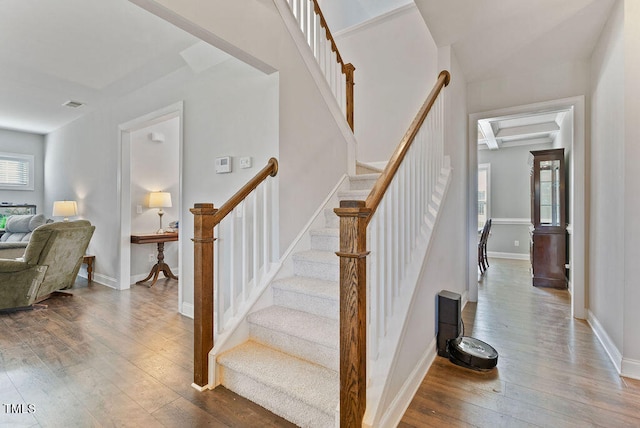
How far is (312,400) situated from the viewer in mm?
1568

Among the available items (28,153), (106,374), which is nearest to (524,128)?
(106,374)

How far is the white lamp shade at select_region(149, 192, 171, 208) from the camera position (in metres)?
4.74

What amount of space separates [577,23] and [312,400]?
11.8 feet

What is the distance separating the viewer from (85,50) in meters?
3.14

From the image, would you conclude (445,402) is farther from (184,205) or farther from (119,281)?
(119,281)

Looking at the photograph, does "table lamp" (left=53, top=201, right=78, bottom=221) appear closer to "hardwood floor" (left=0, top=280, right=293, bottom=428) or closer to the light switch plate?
"hardwood floor" (left=0, top=280, right=293, bottom=428)

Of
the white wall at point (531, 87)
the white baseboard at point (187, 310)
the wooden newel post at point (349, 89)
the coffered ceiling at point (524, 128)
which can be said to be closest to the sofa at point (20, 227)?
the white baseboard at point (187, 310)

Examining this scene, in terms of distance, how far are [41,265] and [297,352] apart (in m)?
3.43

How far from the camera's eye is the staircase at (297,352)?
1.62 metres

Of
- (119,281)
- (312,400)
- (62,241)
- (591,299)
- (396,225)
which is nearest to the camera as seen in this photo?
(312,400)

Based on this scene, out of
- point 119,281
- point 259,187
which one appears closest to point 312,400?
point 259,187

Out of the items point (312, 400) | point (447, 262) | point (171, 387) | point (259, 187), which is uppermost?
point (259, 187)

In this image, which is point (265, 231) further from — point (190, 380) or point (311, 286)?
point (190, 380)

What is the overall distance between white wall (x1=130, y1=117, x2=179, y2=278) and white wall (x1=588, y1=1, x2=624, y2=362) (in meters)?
4.86
